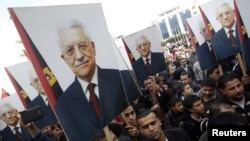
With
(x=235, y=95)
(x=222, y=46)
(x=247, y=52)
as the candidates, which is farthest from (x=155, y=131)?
(x=222, y=46)

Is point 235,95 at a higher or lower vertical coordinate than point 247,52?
lower

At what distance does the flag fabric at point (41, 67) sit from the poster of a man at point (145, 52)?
3.83 metres

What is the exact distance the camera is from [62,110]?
7.24 feet

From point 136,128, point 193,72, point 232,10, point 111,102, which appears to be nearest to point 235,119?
point 111,102

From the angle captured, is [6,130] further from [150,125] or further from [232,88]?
[232,88]

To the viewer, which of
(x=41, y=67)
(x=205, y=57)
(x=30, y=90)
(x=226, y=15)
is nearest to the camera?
(x=41, y=67)

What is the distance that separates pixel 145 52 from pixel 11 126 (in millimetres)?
3058

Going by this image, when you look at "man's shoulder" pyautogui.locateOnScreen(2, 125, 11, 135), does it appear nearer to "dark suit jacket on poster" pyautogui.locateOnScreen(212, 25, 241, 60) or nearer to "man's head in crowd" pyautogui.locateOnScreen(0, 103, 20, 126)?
"man's head in crowd" pyautogui.locateOnScreen(0, 103, 20, 126)

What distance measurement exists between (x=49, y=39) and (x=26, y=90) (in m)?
2.56

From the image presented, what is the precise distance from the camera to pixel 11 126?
3994 millimetres

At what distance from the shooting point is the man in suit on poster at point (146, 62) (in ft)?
19.8

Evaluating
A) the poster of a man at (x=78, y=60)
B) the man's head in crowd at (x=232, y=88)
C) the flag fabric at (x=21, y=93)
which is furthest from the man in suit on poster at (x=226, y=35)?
the flag fabric at (x=21, y=93)

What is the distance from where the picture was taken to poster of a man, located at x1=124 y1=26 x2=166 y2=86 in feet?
19.8

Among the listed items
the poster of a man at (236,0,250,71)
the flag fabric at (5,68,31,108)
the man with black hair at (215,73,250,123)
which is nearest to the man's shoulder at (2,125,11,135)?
the flag fabric at (5,68,31,108)
